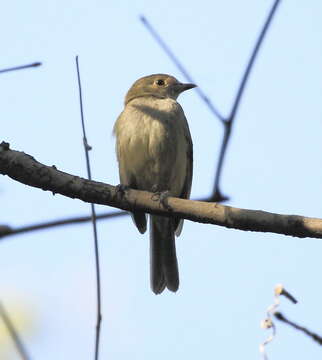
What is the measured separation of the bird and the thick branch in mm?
2161

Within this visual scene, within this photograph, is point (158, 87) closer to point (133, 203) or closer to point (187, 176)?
point (187, 176)

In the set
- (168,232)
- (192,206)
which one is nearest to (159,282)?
(168,232)

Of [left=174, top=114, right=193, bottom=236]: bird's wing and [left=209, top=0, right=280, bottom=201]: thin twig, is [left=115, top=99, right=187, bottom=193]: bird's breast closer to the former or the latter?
[left=174, top=114, right=193, bottom=236]: bird's wing

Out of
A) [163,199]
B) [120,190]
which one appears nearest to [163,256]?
[163,199]

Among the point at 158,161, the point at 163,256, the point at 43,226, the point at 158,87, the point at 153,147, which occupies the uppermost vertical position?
the point at 158,87

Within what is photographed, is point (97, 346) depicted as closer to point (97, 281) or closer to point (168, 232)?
point (97, 281)

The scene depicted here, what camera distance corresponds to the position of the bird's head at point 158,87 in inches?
352

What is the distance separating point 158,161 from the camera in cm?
729

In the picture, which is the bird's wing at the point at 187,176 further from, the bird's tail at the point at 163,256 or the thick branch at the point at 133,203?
the thick branch at the point at 133,203

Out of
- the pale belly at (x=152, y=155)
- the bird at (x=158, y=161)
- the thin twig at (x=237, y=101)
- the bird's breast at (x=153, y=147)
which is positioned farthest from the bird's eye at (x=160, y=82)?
the thin twig at (x=237, y=101)

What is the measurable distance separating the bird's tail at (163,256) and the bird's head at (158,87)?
176 cm

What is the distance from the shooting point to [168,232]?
26.1 feet

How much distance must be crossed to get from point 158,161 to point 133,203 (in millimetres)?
2270

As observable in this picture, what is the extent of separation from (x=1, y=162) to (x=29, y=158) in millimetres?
195
